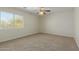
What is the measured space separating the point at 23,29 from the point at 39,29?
23 centimetres

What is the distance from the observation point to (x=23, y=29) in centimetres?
141

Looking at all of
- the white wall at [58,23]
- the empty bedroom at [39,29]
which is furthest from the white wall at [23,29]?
the white wall at [58,23]

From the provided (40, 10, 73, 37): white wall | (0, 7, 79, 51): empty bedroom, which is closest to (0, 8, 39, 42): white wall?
(0, 7, 79, 51): empty bedroom

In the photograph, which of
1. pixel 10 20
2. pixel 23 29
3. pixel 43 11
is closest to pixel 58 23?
pixel 43 11

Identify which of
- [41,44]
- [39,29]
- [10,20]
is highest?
[10,20]

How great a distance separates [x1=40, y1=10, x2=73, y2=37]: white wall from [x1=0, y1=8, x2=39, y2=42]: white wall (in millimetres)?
108

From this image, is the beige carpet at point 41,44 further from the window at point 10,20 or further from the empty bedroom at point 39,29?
the window at point 10,20

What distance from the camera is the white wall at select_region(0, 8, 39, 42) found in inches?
51.8

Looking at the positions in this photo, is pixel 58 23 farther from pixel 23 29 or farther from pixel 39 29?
pixel 23 29

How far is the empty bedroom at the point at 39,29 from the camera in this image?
4.34 ft
